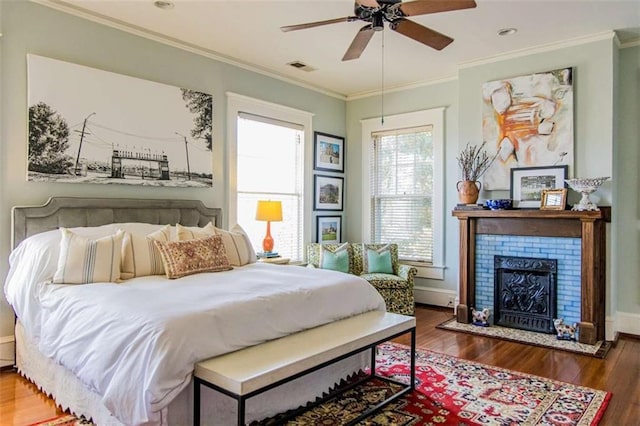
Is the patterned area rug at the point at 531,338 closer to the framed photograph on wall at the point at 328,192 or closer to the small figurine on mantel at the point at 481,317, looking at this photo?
the small figurine on mantel at the point at 481,317

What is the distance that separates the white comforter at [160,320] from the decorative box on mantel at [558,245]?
2084 millimetres

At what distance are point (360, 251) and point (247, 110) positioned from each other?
87.4 inches

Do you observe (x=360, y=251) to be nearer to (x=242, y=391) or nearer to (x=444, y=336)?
(x=444, y=336)

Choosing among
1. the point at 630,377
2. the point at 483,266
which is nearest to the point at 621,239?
the point at 483,266

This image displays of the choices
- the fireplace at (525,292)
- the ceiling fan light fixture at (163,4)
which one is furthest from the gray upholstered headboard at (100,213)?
the fireplace at (525,292)

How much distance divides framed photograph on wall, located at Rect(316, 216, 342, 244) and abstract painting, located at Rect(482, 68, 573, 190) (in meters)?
2.21

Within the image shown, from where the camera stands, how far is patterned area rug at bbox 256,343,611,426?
2.66 meters

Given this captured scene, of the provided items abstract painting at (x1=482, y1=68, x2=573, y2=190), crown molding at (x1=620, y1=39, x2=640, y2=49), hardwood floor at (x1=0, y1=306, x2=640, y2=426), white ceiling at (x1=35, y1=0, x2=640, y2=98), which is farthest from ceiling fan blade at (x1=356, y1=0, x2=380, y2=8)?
crown molding at (x1=620, y1=39, x2=640, y2=49)

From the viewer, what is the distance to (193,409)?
2.20m

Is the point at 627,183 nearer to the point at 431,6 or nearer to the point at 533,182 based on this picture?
the point at 533,182

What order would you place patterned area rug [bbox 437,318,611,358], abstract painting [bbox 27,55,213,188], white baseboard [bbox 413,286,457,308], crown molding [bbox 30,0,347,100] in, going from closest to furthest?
abstract painting [bbox 27,55,213,188] → crown molding [bbox 30,0,347,100] → patterned area rug [bbox 437,318,611,358] → white baseboard [bbox 413,286,457,308]

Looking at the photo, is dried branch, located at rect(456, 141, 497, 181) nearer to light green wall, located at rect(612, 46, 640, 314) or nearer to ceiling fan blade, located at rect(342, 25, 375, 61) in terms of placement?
light green wall, located at rect(612, 46, 640, 314)

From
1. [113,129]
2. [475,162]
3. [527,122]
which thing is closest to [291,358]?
[113,129]

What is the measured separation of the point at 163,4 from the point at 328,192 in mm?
3323
